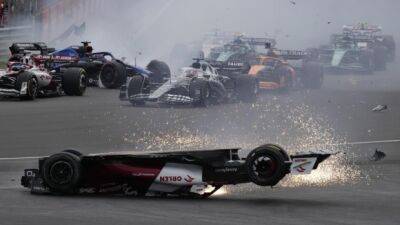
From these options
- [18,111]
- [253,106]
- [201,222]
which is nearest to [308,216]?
[201,222]

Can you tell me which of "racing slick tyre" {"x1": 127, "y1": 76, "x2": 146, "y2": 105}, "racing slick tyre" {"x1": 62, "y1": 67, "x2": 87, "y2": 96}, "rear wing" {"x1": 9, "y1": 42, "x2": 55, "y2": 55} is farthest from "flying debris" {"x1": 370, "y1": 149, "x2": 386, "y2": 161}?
"rear wing" {"x1": 9, "y1": 42, "x2": 55, "y2": 55}

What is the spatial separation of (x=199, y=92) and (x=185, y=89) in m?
0.41

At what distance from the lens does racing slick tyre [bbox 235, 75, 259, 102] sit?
26.8 m

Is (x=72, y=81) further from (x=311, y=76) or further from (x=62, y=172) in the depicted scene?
(x=62, y=172)

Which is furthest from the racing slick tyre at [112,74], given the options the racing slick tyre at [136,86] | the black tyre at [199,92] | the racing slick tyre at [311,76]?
the racing slick tyre at [311,76]

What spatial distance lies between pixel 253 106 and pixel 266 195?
14079mm

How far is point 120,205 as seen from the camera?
33.7ft

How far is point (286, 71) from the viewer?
3141 cm

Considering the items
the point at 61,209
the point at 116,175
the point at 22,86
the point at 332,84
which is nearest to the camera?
the point at 61,209

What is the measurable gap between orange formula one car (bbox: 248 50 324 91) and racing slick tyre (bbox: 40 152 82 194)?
18891 mm

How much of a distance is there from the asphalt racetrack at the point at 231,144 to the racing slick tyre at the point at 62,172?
0.57 feet

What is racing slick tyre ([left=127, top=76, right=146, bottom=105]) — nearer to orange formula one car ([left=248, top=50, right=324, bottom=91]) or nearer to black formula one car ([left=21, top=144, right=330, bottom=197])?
orange formula one car ([left=248, top=50, right=324, bottom=91])

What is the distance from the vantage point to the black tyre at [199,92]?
24047 mm

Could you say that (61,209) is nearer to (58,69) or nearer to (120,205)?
(120,205)
